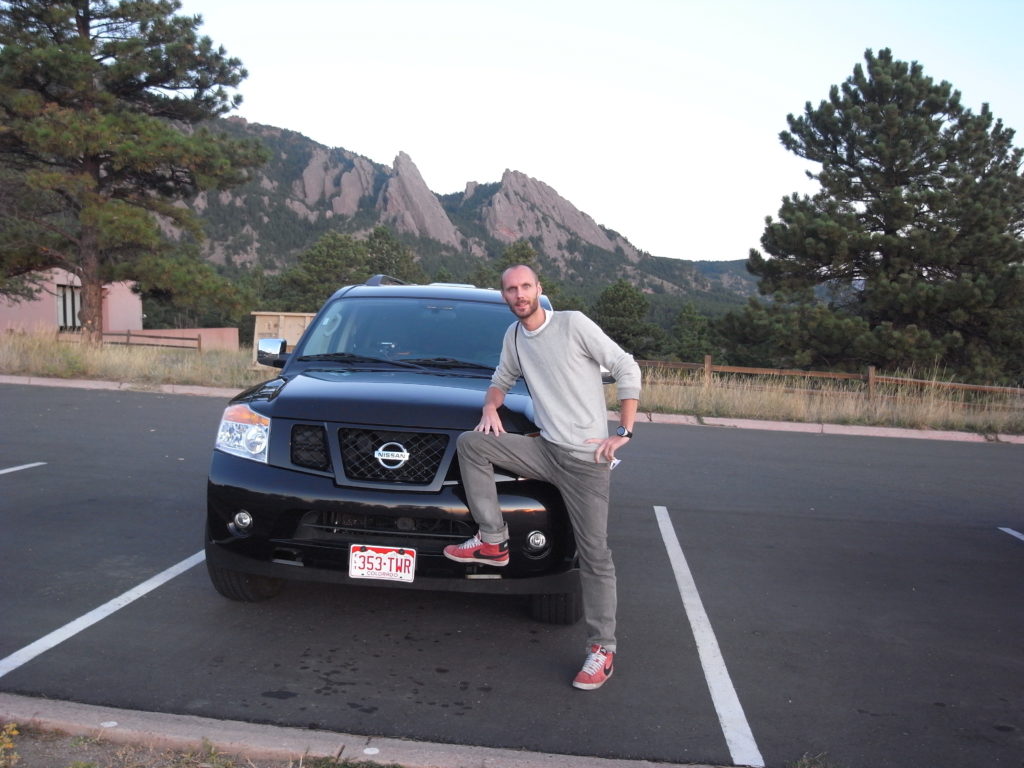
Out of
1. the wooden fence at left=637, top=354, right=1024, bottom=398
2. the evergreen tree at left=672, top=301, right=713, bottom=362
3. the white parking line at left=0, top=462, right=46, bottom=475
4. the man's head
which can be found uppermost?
the man's head

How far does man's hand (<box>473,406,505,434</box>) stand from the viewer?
400cm

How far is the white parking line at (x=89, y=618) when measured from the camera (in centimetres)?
387

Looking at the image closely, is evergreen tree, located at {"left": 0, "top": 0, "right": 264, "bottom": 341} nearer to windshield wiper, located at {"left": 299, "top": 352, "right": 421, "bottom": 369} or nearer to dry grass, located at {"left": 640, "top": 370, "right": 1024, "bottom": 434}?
dry grass, located at {"left": 640, "top": 370, "right": 1024, "bottom": 434}

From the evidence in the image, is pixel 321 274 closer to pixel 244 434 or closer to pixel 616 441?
pixel 244 434

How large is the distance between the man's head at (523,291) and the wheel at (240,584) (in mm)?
1915

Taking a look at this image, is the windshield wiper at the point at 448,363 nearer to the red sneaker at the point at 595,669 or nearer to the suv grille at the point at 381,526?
the suv grille at the point at 381,526

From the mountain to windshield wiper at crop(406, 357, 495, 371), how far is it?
84589mm

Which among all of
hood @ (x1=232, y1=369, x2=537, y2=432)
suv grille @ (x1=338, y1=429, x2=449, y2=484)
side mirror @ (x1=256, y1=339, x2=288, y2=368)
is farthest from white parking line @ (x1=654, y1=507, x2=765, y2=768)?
side mirror @ (x1=256, y1=339, x2=288, y2=368)

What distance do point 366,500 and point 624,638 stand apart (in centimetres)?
154

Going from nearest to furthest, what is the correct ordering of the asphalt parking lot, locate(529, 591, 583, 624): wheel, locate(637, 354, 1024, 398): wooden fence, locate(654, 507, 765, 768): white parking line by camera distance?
locate(654, 507, 765, 768): white parking line, the asphalt parking lot, locate(529, 591, 583, 624): wheel, locate(637, 354, 1024, 398): wooden fence

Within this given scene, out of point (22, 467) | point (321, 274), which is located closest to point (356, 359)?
point (22, 467)

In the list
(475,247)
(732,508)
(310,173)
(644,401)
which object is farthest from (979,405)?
(310,173)

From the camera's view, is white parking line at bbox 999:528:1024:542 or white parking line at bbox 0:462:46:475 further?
white parking line at bbox 0:462:46:475

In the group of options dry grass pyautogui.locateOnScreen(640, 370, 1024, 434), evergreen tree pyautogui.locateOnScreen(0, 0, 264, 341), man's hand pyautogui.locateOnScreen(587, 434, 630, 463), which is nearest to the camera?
man's hand pyautogui.locateOnScreen(587, 434, 630, 463)
